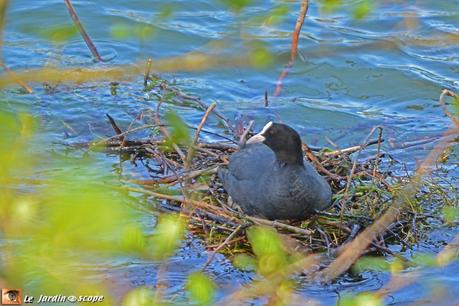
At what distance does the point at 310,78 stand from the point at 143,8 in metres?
2.36

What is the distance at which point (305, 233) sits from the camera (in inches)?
224

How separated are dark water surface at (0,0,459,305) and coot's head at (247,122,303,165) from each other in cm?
131

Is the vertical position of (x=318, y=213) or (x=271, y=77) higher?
(x=318, y=213)

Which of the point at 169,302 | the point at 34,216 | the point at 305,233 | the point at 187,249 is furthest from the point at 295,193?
the point at 34,216

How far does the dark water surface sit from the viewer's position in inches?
339

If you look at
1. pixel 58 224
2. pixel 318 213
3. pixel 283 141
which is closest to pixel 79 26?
pixel 58 224

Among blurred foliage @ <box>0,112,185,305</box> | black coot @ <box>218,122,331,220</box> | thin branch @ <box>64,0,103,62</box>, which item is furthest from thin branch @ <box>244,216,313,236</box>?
blurred foliage @ <box>0,112,185,305</box>

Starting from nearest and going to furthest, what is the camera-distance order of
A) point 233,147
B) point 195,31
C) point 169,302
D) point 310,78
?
1. point 169,302
2. point 233,147
3. point 310,78
4. point 195,31

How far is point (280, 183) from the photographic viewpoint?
19.3 feet

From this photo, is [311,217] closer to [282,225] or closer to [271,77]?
Answer: [282,225]

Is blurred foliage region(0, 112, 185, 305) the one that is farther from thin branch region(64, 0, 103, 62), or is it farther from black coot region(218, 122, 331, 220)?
black coot region(218, 122, 331, 220)

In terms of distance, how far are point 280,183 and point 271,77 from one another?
13.6ft

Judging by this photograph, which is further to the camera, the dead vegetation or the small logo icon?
the dead vegetation

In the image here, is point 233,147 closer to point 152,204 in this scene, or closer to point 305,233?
point 152,204
